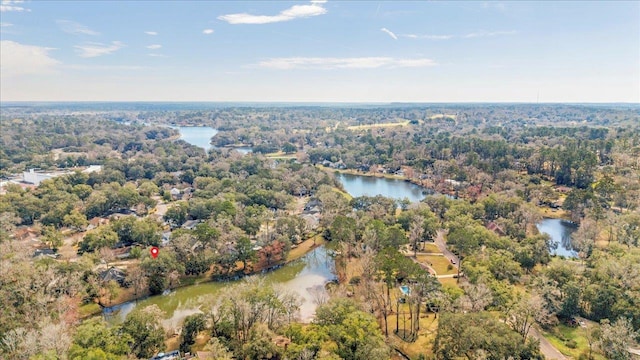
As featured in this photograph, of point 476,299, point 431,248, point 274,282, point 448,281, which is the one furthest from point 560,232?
point 274,282

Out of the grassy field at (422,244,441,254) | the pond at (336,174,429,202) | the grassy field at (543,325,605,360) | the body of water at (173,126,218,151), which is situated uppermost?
the body of water at (173,126,218,151)

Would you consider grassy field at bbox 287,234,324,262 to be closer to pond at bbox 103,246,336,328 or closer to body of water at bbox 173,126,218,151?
pond at bbox 103,246,336,328

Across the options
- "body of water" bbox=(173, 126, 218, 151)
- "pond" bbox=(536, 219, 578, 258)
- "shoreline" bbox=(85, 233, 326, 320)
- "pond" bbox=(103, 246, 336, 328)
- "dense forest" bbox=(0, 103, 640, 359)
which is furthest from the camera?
"body of water" bbox=(173, 126, 218, 151)

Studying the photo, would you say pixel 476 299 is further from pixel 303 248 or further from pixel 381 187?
pixel 381 187

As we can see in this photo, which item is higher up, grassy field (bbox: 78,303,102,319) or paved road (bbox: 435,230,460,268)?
paved road (bbox: 435,230,460,268)

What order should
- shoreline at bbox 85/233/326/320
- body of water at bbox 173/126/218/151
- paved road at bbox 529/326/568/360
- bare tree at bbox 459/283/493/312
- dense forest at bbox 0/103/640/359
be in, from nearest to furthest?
1. dense forest at bbox 0/103/640/359
2. paved road at bbox 529/326/568/360
3. bare tree at bbox 459/283/493/312
4. shoreline at bbox 85/233/326/320
5. body of water at bbox 173/126/218/151

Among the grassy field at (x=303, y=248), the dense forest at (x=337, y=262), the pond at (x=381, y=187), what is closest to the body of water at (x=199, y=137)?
the dense forest at (x=337, y=262)

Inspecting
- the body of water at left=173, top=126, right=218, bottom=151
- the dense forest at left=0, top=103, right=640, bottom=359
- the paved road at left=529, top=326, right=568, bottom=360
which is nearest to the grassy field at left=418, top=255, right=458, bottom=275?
the dense forest at left=0, top=103, right=640, bottom=359

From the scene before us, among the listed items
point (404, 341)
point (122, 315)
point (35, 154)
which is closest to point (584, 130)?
point (404, 341)
